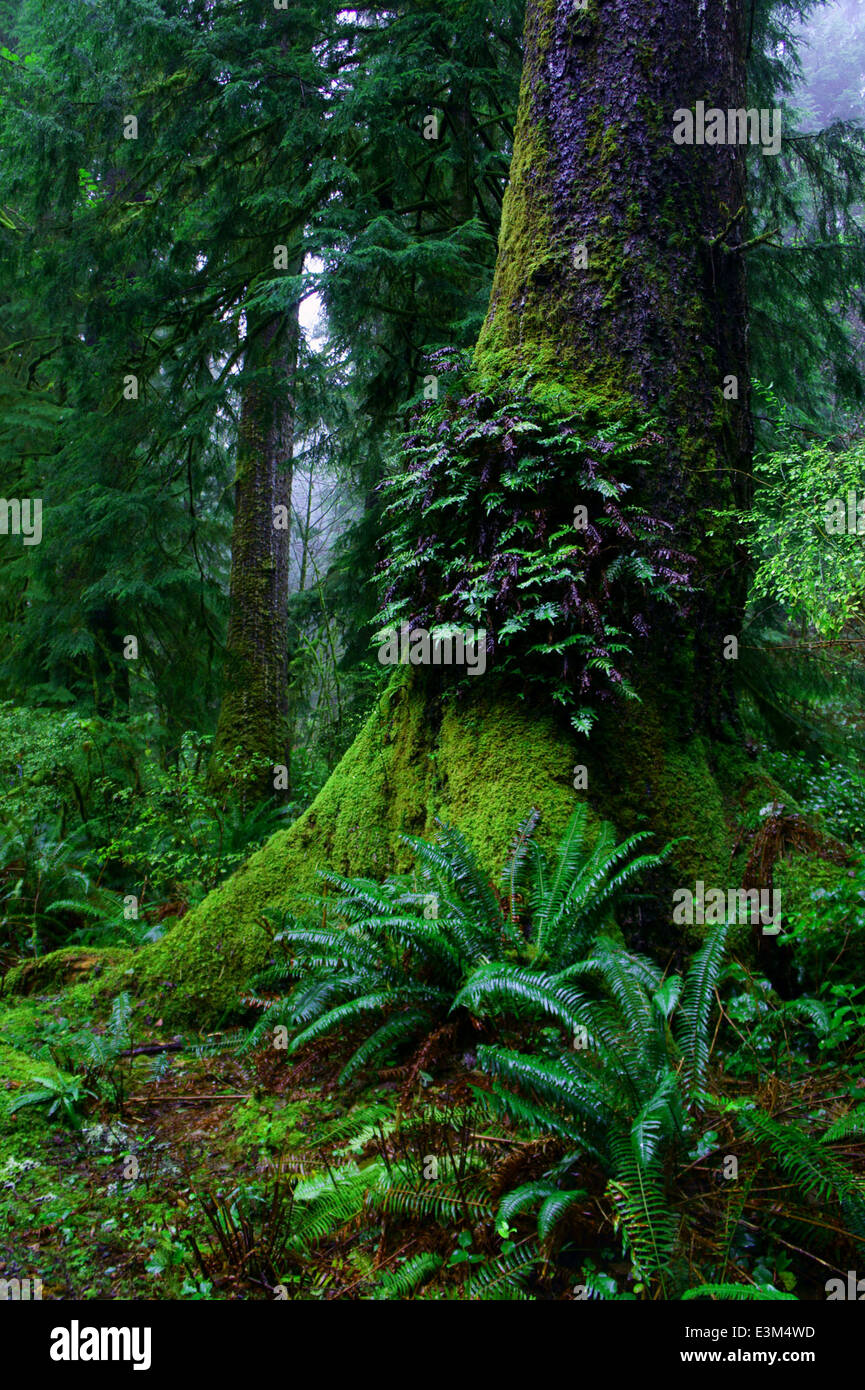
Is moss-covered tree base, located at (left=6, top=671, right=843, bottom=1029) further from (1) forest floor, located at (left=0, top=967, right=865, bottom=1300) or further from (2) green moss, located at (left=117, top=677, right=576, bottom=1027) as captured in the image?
(1) forest floor, located at (left=0, top=967, right=865, bottom=1300)

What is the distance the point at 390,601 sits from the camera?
4.41m

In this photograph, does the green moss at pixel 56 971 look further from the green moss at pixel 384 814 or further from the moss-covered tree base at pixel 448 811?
the green moss at pixel 384 814

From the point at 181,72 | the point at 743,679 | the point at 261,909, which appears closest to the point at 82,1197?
the point at 261,909

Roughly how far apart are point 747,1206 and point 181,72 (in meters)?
8.10

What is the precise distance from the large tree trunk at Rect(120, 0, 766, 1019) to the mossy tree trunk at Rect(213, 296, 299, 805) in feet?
13.5

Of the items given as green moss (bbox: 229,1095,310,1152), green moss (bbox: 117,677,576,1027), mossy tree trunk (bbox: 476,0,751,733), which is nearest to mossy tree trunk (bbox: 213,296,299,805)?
green moss (bbox: 117,677,576,1027)

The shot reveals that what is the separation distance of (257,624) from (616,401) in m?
6.05

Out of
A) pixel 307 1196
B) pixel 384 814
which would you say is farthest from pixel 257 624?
pixel 307 1196

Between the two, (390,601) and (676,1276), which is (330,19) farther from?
(676,1276)

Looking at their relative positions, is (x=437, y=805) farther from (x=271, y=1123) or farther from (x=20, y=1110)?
(x=20, y=1110)

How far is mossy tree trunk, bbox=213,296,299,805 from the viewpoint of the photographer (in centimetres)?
879

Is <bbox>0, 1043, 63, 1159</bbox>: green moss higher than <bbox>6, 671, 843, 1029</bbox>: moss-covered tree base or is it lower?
lower

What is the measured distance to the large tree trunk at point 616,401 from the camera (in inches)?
160

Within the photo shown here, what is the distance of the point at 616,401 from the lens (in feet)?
14.1
